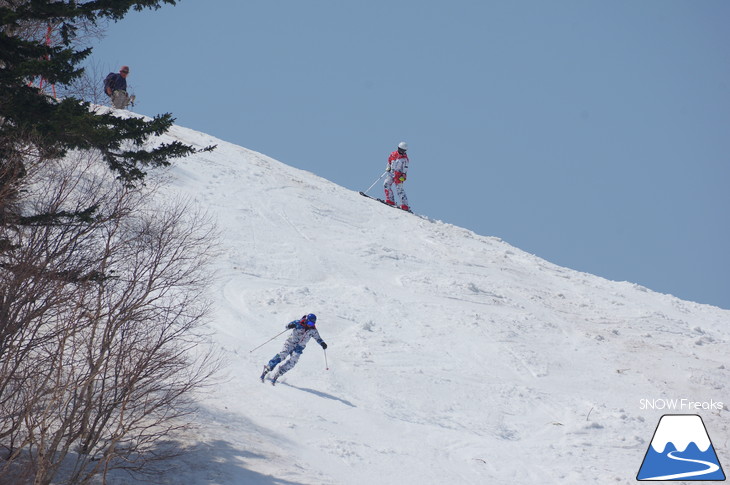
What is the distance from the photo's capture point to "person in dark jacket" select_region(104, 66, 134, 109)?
98.4 feet

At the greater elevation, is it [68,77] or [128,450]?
[68,77]

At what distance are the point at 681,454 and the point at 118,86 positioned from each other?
2420 centimetres

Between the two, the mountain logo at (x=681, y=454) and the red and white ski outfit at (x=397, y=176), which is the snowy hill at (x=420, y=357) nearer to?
the mountain logo at (x=681, y=454)

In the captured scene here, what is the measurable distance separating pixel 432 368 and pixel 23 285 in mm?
11369

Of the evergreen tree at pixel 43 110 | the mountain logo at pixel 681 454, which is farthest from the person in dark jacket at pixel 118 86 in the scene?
the mountain logo at pixel 681 454

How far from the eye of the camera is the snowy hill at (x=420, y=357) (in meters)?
14.5

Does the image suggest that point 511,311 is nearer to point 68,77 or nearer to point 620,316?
point 620,316

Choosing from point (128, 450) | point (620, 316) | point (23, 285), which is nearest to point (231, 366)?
point (128, 450)

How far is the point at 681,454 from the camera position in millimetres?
15836

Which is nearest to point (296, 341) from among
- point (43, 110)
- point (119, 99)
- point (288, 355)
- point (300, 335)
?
point (300, 335)

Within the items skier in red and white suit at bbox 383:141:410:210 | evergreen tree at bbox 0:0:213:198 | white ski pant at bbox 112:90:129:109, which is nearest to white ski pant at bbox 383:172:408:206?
skier in red and white suit at bbox 383:141:410:210

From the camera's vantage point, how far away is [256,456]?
13391 mm

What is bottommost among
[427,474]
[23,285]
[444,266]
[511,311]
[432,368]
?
[427,474]

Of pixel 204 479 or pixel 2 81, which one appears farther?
pixel 204 479
